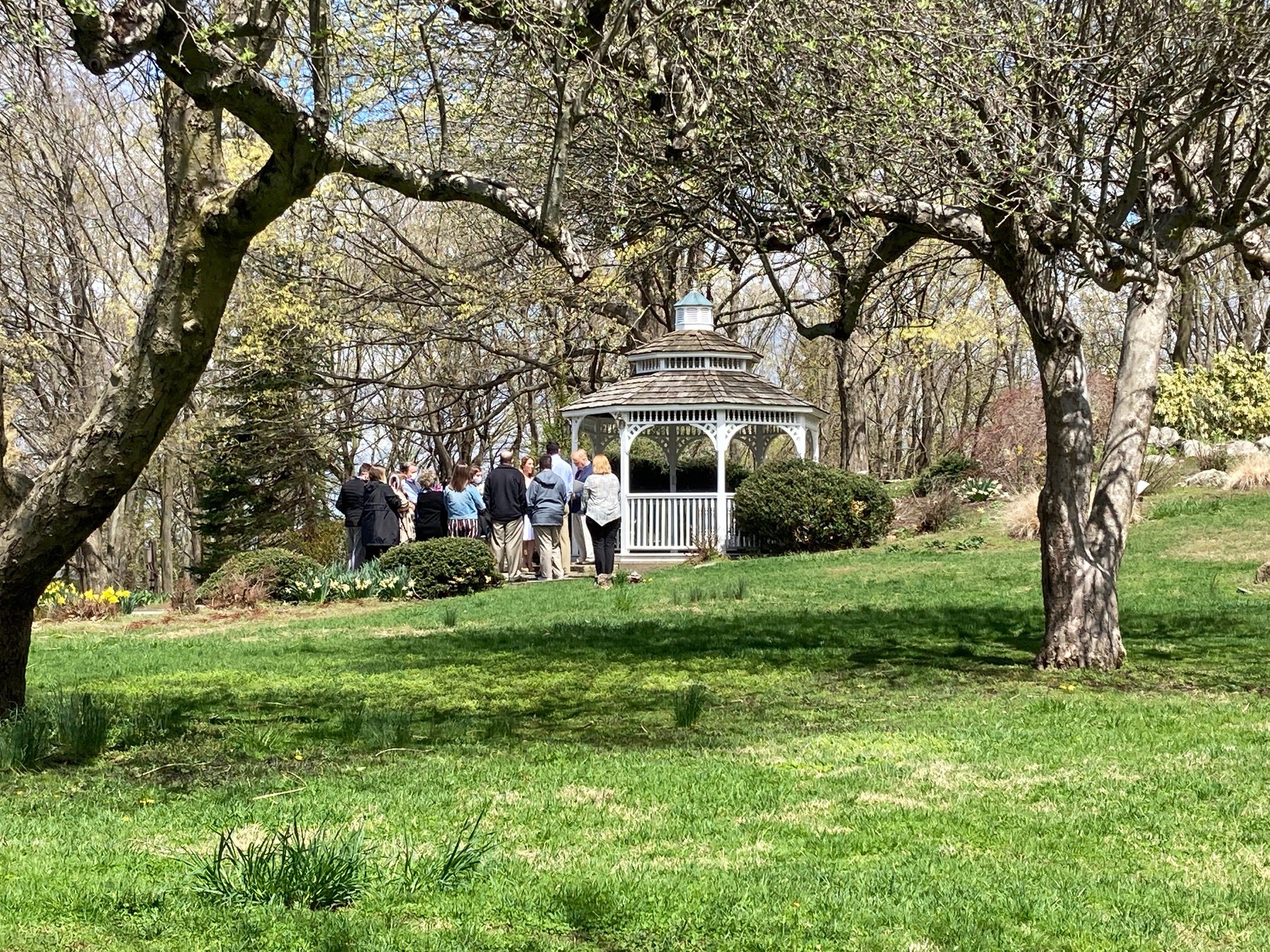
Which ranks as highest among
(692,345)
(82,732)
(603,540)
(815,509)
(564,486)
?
(692,345)

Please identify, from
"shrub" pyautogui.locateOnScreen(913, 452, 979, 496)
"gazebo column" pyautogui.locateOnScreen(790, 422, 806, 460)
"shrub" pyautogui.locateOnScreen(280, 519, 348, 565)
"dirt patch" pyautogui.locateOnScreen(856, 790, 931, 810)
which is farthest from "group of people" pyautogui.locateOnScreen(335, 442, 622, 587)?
"dirt patch" pyautogui.locateOnScreen(856, 790, 931, 810)

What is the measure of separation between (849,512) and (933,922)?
17.8 metres

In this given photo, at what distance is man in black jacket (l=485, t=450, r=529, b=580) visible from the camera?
Answer: 20188 mm

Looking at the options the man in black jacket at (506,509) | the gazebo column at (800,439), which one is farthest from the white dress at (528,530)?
the gazebo column at (800,439)

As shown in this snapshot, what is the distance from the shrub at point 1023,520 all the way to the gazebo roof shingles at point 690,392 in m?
4.73

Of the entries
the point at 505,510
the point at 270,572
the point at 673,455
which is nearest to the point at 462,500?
the point at 505,510

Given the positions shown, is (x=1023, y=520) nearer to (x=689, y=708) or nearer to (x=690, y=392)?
(x=690, y=392)

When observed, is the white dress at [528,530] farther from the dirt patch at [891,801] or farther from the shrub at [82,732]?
the dirt patch at [891,801]

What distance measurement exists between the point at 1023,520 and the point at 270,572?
1148cm

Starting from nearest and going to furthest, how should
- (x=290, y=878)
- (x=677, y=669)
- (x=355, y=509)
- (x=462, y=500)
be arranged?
(x=290, y=878) < (x=677, y=669) < (x=355, y=509) < (x=462, y=500)

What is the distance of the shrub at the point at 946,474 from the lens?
25.1 meters

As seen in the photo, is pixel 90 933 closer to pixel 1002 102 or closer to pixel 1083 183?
pixel 1002 102

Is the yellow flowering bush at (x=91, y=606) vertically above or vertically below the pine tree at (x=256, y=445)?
below

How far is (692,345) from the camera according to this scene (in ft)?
84.7
